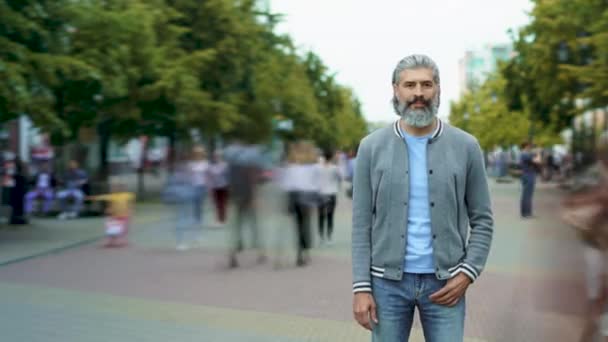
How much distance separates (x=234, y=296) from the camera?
8.94 meters

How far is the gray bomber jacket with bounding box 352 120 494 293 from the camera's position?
10.2 feet

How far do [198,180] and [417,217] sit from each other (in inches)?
511

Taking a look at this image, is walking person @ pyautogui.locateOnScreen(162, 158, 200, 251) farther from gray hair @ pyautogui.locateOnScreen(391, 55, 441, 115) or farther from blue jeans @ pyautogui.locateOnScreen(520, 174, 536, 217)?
gray hair @ pyautogui.locateOnScreen(391, 55, 441, 115)

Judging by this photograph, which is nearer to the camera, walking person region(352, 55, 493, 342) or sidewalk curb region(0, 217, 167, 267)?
walking person region(352, 55, 493, 342)

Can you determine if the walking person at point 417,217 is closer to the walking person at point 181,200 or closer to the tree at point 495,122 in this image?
the walking person at point 181,200

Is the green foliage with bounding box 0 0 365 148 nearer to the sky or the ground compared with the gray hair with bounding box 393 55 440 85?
nearer to the sky

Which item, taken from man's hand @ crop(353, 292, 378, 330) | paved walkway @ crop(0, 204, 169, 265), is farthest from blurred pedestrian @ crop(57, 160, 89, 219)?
man's hand @ crop(353, 292, 378, 330)

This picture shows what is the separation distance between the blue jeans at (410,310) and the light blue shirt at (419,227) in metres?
0.05

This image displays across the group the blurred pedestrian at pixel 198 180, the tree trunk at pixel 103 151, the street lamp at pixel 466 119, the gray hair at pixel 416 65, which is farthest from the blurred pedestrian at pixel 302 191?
the street lamp at pixel 466 119

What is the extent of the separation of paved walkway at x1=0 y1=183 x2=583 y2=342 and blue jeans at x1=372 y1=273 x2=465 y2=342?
307 centimetres

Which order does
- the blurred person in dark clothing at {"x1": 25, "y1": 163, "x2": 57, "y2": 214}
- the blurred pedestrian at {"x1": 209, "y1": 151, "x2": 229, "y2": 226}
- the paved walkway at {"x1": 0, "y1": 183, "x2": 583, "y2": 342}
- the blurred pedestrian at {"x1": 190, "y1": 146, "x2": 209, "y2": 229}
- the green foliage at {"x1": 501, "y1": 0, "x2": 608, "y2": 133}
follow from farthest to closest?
1. the green foliage at {"x1": 501, "y1": 0, "x2": 608, "y2": 133}
2. the blurred person in dark clothing at {"x1": 25, "y1": 163, "x2": 57, "y2": 214}
3. the blurred pedestrian at {"x1": 209, "y1": 151, "x2": 229, "y2": 226}
4. the blurred pedestrian at {"x1": 190, "y1": 146, "x2": 209, "y2": 229}
5. the paved walkway at {"x1": 0, "y1": 183, "x2": 583, "y2": 342}

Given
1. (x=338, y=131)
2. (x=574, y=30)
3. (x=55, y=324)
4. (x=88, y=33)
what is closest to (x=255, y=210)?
(x=55, y=324)

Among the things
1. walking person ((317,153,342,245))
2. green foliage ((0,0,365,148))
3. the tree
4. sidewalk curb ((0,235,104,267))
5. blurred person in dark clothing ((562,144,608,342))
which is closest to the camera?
blurred person in dark clothing ((562,144,608,342))

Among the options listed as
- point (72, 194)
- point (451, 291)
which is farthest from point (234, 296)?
point (72, 194)
